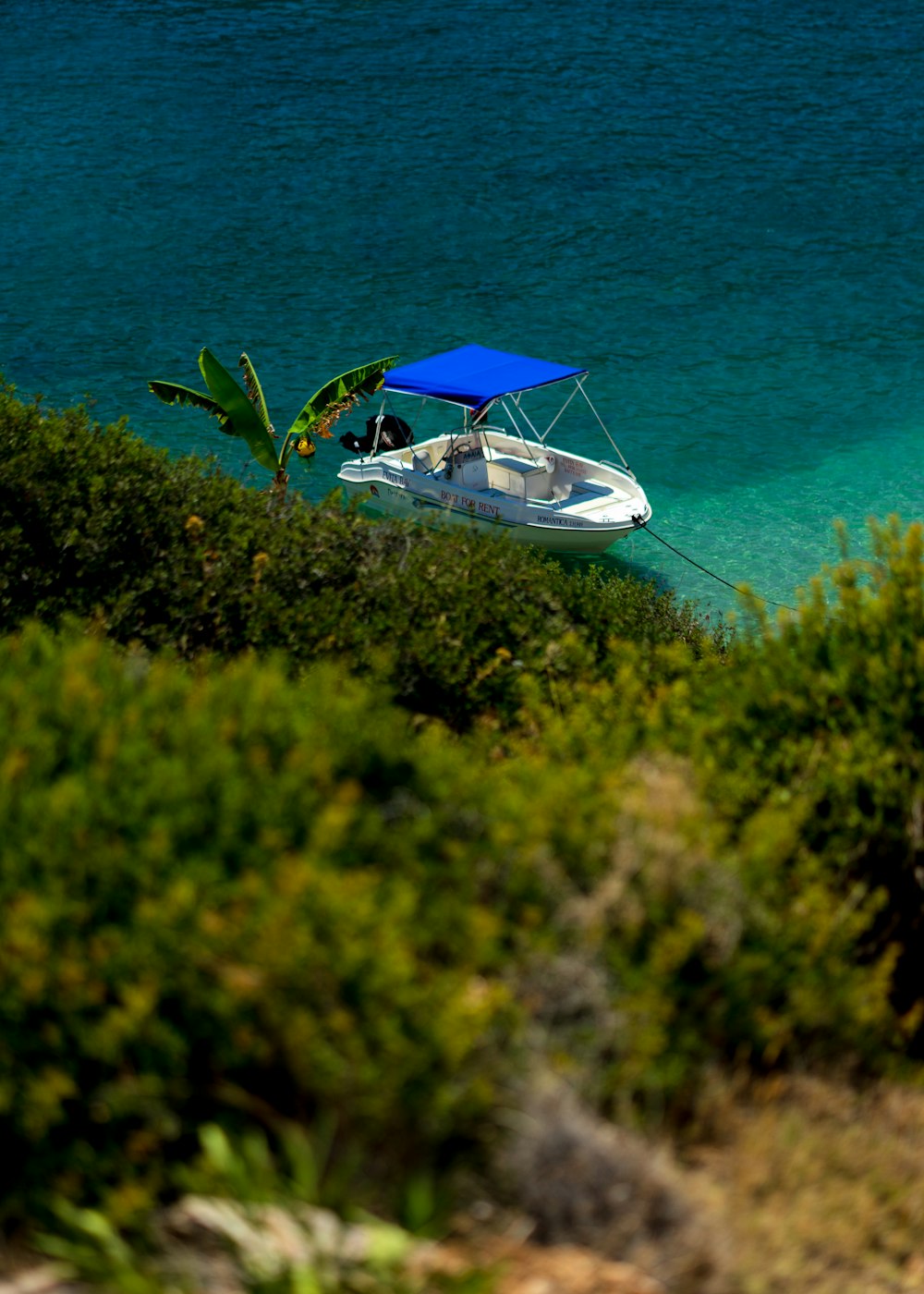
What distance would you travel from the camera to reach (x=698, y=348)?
43844mm

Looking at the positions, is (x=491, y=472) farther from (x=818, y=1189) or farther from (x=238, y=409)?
(x=818, y=1189)

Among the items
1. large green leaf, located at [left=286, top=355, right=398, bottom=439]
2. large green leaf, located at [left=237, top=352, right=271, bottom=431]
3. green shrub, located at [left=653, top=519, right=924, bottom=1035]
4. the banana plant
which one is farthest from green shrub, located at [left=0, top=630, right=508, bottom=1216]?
large green leaf, located at [left=237, top=352, right=271, bottom=431]

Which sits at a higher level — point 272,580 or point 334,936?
point 272,580

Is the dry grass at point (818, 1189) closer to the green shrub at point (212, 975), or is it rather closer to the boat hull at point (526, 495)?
the green shrub at point (212, 975)

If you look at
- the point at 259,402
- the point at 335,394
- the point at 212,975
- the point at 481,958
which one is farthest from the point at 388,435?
the point at 212,975

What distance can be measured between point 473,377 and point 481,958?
24231 mm

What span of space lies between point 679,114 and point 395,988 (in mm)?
63185

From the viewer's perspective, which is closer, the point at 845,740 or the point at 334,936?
the point at 334,936

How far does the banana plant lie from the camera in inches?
908

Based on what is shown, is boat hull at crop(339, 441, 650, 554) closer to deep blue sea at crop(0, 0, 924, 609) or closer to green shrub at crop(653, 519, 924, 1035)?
deep blue sea at crop(0, 0, 924, 609)

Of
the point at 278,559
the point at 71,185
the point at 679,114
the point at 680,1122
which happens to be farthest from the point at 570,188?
the point at 680,1122

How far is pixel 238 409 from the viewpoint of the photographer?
23.3 meters

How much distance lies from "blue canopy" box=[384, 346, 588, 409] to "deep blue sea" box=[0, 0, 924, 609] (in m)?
5.14

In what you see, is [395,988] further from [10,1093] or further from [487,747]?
[487,747]
